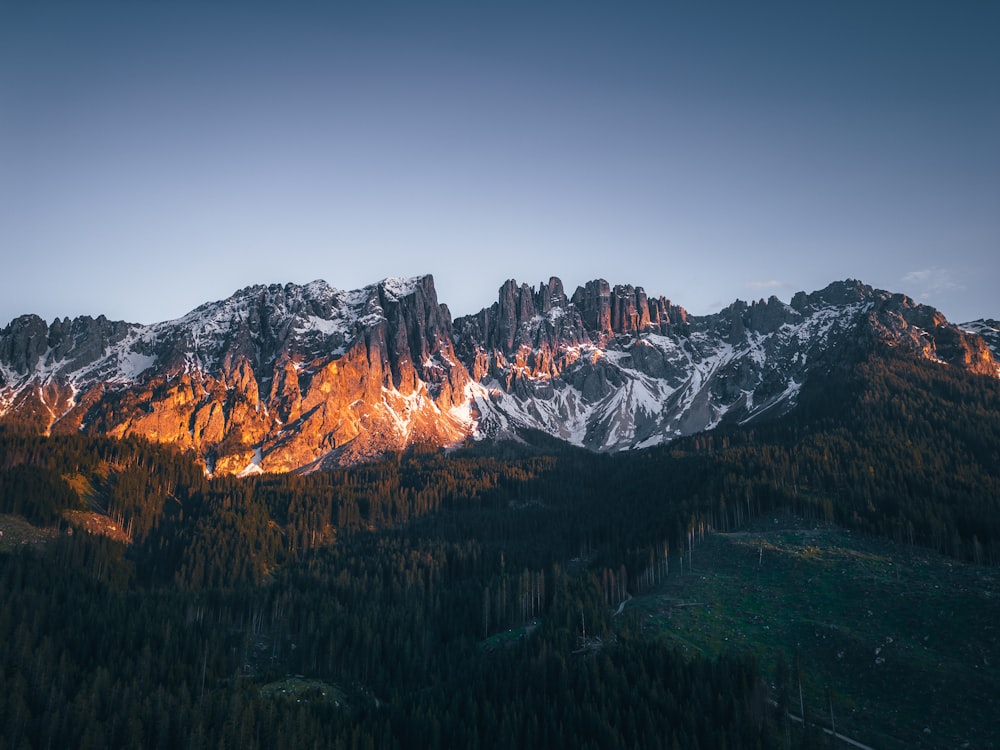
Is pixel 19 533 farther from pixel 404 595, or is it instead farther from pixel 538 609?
pixel 538 609

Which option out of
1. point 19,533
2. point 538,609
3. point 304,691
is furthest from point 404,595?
point 19,533

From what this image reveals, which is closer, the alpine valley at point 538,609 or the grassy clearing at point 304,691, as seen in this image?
the alpine valley at point 538,609

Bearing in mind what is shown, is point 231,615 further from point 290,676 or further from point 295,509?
point 295,509

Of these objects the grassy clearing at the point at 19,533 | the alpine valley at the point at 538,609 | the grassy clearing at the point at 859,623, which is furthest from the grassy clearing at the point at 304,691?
the grassy clearing at the point at 19,533

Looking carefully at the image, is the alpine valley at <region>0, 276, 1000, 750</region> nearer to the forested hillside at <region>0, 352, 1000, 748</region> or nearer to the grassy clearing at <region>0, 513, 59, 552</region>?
the forested hillside at <region>0, 352, 1000, 748</region>

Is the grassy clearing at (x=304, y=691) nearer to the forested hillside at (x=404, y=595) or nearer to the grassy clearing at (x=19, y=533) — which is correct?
the forested hillside at (x=404, y=595)

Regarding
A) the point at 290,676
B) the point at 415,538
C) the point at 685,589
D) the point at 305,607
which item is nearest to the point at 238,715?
the point at 290,676
